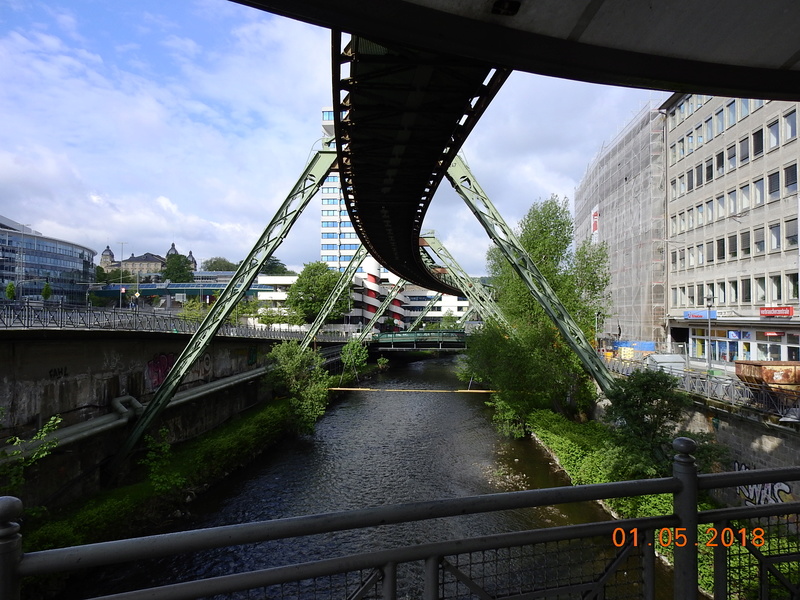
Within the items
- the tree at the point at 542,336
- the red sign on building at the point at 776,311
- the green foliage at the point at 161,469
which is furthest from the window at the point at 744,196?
the green foliage at the point at 161,469

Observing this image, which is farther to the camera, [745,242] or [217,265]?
[217,265]

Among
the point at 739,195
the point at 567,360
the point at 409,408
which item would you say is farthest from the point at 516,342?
the point at 739,195

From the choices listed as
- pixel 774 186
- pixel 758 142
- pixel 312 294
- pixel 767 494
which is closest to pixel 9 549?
pixel 767 494

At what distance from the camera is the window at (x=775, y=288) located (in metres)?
24.9

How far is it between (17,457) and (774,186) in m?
30.6

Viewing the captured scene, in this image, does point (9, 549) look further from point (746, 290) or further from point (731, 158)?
point (731, 158)

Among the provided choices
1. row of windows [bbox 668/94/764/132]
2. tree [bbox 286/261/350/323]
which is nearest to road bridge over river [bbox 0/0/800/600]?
row of windows [bbox 668/94/764/132]

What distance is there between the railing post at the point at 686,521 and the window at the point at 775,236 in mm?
27521

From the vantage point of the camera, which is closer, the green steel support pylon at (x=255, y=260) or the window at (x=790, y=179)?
the green steel support pylon at (x=255, y=260)

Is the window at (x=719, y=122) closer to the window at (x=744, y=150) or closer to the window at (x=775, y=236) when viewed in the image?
the window at (x=744, y=150)

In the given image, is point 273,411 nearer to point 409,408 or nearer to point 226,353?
point 226,353

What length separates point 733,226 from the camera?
27.6 metres

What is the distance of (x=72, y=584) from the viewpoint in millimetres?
11898

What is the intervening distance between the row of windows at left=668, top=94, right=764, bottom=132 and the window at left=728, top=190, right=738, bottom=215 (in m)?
3.58
